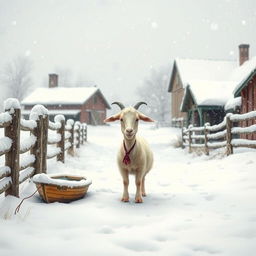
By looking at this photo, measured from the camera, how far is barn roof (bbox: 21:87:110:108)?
40094 millimetres

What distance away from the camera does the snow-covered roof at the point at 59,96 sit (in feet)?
132

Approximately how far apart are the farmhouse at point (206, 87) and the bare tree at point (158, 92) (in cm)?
2682

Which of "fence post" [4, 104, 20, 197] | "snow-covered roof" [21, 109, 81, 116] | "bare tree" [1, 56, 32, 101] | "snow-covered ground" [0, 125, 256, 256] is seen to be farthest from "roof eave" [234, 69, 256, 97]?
"bare tree" [1, 56, 32, 101]

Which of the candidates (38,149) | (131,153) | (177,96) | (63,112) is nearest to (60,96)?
(63,112)

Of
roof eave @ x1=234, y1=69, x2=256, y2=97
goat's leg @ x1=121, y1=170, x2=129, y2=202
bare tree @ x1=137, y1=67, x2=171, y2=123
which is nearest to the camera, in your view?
goat's leg @ x1=121, y1=170, x2=129, y2=202

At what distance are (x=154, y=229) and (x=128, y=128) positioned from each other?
1.60 m

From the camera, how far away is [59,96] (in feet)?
135

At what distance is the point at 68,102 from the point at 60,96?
1.94 m

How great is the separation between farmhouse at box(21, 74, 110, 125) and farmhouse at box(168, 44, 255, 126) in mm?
11171

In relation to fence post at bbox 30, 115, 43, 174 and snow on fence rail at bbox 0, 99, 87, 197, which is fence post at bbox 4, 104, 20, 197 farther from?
fence post at bbox 30, 115, 43, 174

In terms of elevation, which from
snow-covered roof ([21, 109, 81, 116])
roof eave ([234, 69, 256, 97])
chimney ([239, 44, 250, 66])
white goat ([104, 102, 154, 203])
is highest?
chimney ([239, 44, 250, 66])

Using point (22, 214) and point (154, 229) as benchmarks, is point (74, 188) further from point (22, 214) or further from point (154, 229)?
point (154, 229)

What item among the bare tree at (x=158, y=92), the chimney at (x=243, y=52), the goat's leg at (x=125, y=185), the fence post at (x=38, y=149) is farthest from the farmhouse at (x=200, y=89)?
the bare tree at (x=158, y=92)

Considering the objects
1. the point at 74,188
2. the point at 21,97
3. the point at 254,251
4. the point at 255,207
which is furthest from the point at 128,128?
the point at 21,97
